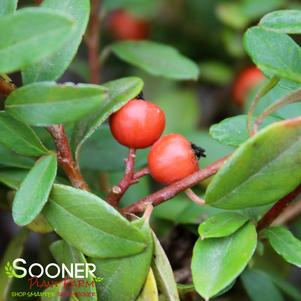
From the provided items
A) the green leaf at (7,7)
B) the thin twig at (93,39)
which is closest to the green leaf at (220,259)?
the green leaf at (7,7)

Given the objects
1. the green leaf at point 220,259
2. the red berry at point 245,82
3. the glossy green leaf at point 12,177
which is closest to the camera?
the green leaf at point 220,259

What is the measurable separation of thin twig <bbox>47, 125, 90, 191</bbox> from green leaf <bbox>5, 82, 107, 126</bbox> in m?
0.09

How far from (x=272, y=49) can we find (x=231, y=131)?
0.45 ft

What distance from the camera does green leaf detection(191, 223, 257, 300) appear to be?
86 centimetres

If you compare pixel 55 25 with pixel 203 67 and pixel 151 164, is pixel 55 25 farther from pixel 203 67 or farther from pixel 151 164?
pixel 203 67

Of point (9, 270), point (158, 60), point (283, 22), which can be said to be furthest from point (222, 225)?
point (158, 60)

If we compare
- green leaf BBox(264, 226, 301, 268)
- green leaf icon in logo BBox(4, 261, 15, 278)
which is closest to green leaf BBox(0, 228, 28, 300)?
green leaf icon in logo BBox(4, 261, 15, 278)

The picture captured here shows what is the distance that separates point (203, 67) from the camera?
2.00m

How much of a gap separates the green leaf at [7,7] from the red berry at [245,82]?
96 cm

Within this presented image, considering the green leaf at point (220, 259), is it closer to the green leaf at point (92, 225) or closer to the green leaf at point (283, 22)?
the green leaf at point (92, 225)

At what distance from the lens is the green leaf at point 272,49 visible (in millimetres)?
918

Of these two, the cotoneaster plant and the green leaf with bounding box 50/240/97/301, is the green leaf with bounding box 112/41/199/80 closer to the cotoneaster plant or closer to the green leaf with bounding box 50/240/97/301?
the cotoneaster plant

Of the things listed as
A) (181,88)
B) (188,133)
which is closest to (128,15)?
(181,88)

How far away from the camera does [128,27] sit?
2082 mm
